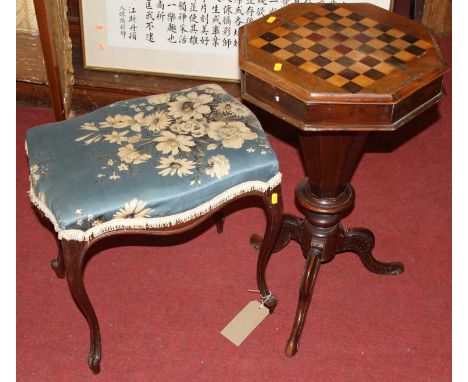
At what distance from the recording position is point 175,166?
2098 mm

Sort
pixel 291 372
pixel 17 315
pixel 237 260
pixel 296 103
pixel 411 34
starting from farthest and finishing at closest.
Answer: pixel 237 260
pixel 17 315
pixel 291 372
pixel 411 34
pixel 296 103

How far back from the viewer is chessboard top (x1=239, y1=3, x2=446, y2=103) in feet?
6.42

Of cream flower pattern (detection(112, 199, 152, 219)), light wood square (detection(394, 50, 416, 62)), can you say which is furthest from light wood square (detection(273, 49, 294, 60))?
cream flower pattern (detection(112, 199, 152, 219))

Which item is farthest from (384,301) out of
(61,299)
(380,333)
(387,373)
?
(61,299)

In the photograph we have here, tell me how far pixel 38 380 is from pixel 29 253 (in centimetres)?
60

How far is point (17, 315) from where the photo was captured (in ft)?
8.33

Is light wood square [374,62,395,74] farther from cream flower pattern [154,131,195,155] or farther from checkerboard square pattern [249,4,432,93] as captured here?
cream flower pattern [154,131,195,155]

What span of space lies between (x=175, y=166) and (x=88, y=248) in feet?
1.26

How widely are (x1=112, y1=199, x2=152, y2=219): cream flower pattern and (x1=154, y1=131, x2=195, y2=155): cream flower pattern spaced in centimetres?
21

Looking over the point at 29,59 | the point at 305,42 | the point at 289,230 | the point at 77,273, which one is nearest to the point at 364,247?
the point at 289,230

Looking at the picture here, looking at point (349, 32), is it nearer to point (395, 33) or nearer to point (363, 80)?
point (395, 33)

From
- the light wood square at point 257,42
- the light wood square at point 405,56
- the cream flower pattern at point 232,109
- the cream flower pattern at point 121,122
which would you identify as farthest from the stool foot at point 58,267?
the light wood square at point 405,56

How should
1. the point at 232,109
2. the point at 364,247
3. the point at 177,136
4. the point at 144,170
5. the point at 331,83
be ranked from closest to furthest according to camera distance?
the point at 331,83 < the point at 144,170 < the point at 177,136 < the point at 232,109 < the point at 364,247

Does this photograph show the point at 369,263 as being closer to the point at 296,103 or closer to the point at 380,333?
the point at 380,333
